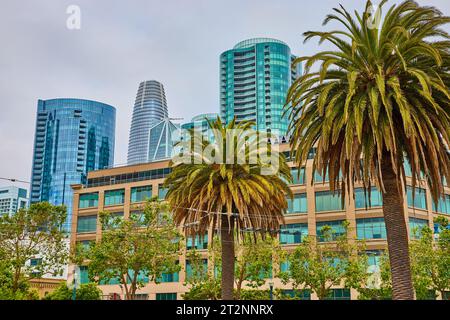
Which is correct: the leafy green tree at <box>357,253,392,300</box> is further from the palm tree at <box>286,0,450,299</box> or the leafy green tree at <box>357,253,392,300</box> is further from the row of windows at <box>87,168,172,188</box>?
the row of windows at <box>87,168,172,188</box>

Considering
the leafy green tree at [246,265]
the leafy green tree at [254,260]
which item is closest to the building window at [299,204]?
the leafy green tree at [246,265]

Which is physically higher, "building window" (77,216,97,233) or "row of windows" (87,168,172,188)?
"row of windows" (87,168,172,188)

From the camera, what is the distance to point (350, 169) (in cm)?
2255

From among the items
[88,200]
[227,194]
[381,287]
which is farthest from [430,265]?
[88,200]

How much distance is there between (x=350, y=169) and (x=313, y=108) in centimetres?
341

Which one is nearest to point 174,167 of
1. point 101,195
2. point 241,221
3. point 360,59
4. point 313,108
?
point 241,221

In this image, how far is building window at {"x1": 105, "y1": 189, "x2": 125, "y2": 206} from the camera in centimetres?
9888

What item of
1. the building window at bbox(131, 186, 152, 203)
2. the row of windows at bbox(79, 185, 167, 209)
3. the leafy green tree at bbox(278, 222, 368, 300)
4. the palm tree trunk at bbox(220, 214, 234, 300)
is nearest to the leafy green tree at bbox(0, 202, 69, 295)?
the leafy green tree at bbox(278, 222, 368, 300)

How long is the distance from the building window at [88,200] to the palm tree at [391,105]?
271ft

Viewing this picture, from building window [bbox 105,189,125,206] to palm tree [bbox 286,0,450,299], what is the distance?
257 ft

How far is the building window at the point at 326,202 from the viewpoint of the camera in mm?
77938

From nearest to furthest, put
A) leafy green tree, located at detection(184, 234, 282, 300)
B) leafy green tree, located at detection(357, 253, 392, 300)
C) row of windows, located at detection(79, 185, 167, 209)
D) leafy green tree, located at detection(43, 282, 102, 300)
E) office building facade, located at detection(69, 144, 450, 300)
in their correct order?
1. leafy green tree, located at detection(357, 253, 392, 300)
2. leafy green tree, located at detection(184, 234, 282, 300)
3. leafy green tree, located at detection(43, 282, 102, 300)
4. office building facade, located at detection(69, 144, 450, 300)
5. row of windows, located at detection(79, 185, 167, 209)

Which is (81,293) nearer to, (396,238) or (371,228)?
(371,228)
